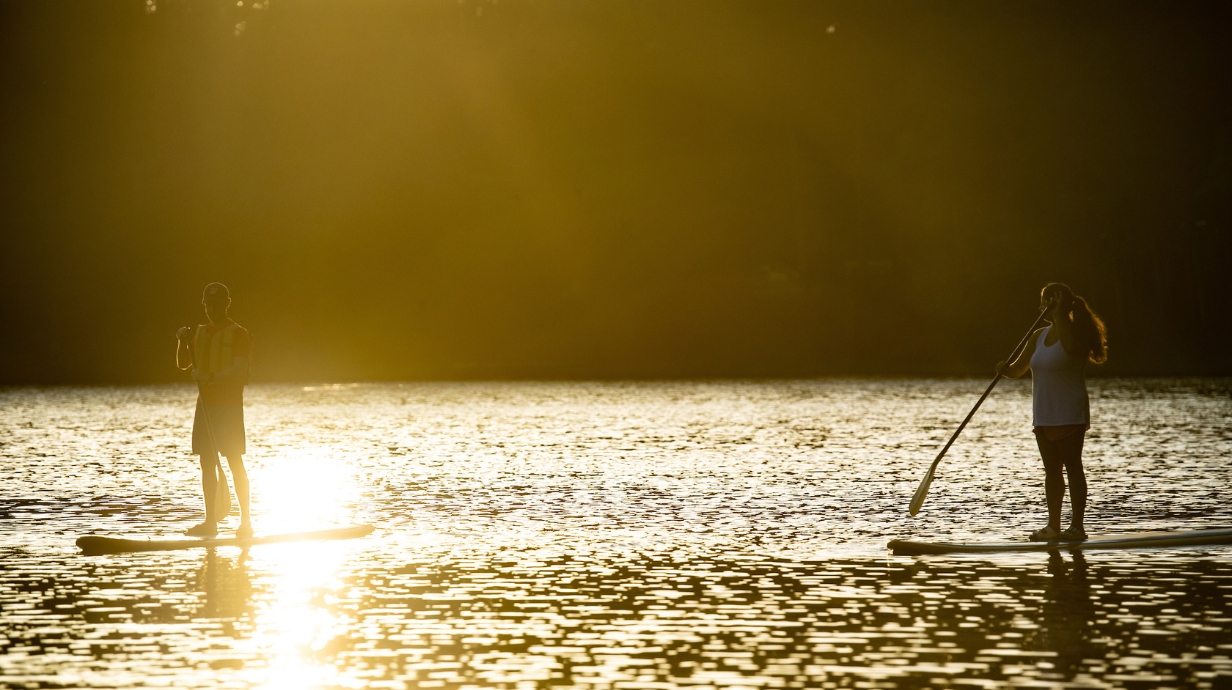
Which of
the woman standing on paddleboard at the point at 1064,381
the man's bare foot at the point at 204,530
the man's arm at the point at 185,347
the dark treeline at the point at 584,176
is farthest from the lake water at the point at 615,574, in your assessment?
the dark treeline at the point at 584,176

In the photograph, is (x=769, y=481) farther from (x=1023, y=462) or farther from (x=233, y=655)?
(x=233, y=655)

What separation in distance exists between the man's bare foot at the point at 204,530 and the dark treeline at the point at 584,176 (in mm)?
51423

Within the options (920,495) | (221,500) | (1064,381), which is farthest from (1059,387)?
(221,500)

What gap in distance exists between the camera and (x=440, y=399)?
3962 centimetres

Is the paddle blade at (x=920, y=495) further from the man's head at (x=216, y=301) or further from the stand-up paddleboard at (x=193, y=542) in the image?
the man's head at (x=216, y=301)

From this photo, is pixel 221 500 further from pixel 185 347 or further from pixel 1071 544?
pixel 1071 544

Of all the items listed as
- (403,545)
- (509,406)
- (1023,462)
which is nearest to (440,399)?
(509,406)

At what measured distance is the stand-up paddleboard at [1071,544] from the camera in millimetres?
10172

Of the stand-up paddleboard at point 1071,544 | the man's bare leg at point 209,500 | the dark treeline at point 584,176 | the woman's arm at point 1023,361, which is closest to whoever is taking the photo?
the stand-up paddleboard at point 1071,544

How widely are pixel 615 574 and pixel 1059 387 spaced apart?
9.85 ft

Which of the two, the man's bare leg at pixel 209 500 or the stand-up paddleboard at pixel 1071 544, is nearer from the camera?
the stand-up paddleboard at pixel 1071 544

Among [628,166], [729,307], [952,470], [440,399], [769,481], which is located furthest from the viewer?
[729,307]

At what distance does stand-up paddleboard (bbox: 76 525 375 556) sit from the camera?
10328 mm

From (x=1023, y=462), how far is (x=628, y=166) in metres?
53.6
